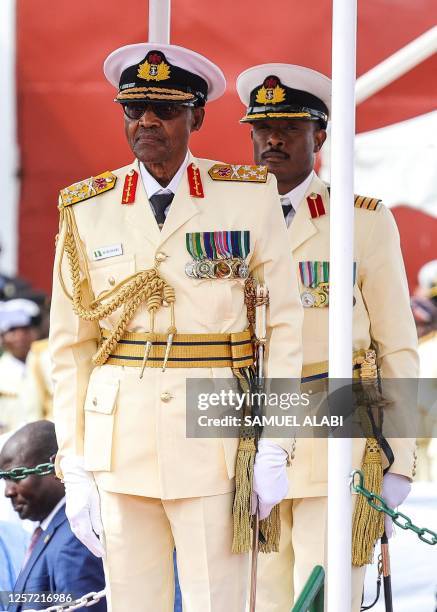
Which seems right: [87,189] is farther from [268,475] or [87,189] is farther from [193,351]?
[268,475]

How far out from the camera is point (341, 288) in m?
3.32

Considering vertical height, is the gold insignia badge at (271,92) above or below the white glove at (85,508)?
above

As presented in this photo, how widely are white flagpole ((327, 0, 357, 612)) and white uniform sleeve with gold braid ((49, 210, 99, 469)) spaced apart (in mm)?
698

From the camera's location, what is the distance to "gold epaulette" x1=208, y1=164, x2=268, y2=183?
3520mm

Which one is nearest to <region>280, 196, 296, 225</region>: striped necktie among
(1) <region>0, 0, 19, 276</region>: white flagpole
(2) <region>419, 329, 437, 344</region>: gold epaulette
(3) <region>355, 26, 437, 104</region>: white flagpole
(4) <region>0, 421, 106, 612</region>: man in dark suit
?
(4) <region>0, 421, 106, 612</region>: man in dark suit

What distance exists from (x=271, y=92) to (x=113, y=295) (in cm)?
107

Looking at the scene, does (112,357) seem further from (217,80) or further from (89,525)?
(217,80)

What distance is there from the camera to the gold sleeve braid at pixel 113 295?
11.1ft

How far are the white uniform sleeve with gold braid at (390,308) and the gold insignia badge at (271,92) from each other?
488 mm

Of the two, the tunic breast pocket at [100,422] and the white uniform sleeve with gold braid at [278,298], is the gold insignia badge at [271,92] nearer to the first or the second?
the white uniform sleeve with gold braid at [278,298]

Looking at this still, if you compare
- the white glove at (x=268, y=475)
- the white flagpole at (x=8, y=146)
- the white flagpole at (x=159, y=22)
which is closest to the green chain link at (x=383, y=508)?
the white glove at (x=268, y=475)

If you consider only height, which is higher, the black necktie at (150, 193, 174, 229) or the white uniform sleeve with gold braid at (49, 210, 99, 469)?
the black necktie at (150, 193, 174, 229)

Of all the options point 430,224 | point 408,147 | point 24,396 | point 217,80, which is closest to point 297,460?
point 217,80

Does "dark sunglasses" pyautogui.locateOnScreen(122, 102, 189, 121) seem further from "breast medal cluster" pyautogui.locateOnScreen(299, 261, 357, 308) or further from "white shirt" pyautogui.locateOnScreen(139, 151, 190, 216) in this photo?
"breast medal cluster" pyautogui.locateOnScreen(299, 261, 357, 308)
